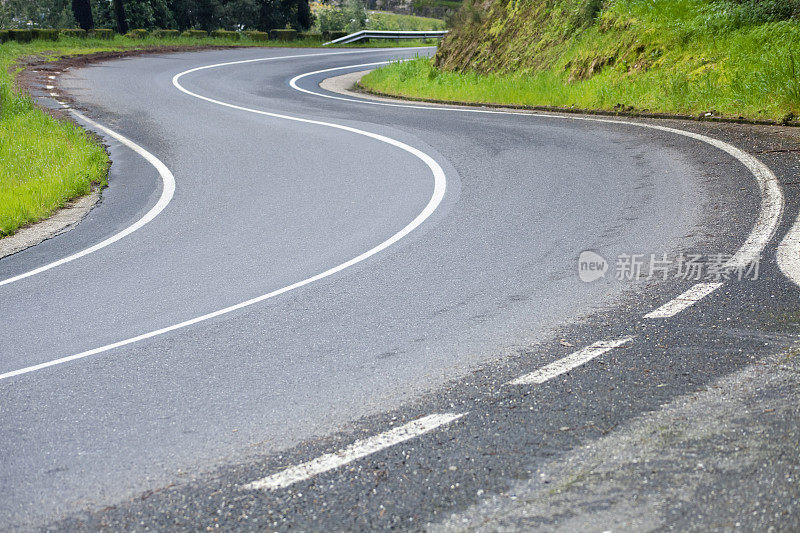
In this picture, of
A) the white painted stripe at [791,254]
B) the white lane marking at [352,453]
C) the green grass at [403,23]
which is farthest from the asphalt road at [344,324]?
the green grass at [403,23]

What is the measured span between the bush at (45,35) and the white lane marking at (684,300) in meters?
34.9

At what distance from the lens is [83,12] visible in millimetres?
40781

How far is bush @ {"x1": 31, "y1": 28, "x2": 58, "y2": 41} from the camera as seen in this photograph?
34.4m

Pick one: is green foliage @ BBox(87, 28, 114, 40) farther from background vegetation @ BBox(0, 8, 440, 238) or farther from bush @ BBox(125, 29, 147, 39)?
background vegetation @ BBox(0, 8, 440, 238)

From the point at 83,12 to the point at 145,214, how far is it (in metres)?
35.9

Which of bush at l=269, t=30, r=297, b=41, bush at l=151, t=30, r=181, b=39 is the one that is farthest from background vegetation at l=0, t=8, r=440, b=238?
bush at l=269, t=30, r=297, b=41

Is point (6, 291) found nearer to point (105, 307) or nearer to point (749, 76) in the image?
point (105, 307)

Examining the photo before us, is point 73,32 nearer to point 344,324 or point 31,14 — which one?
point 31,14

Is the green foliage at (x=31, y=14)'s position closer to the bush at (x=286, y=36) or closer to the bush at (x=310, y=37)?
the bush at (x=286, y=36)

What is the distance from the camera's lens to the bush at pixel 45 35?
113 feet

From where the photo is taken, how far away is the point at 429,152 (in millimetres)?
12352

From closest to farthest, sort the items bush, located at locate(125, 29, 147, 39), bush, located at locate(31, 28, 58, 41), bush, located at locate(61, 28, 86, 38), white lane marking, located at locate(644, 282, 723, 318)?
white lane marking, located at locate(644, 282, 723, 318), bush, located at locate(31, 28, 58, 41), bush, located at locate(61, 28, 86, 38), bush, located at locate(125, 29, 147, 39)

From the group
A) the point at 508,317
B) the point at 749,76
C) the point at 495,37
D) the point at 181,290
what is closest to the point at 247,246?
the point at 181,290

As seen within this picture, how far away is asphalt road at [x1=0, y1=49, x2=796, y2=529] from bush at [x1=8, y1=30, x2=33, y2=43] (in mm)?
25831
